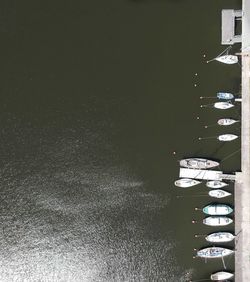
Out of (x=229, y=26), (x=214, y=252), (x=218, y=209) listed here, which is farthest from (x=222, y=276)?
(x=229, y=26)

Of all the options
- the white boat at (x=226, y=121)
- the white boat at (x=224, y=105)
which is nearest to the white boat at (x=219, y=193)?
the white boat at (x=226, y=121)

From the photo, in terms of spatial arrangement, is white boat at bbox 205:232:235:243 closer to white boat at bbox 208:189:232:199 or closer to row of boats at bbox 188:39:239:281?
row of boats at bbox 188:39:239:281

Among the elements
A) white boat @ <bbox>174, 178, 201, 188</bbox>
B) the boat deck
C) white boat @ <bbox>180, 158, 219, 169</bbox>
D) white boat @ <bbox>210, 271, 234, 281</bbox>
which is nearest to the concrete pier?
white boat @ <bbox>210, 271, 234, 281</bbox>

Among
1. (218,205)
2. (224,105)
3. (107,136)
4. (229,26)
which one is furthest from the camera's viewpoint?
(107,136)

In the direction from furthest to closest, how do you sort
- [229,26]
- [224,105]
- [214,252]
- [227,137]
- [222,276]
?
1. [229,26]
2. [224,105]
3. [227,137]
4. [214,252]
5. [222,276]

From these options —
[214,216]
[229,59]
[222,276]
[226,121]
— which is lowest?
[222,276]

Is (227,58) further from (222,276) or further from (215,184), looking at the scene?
(222,276)
